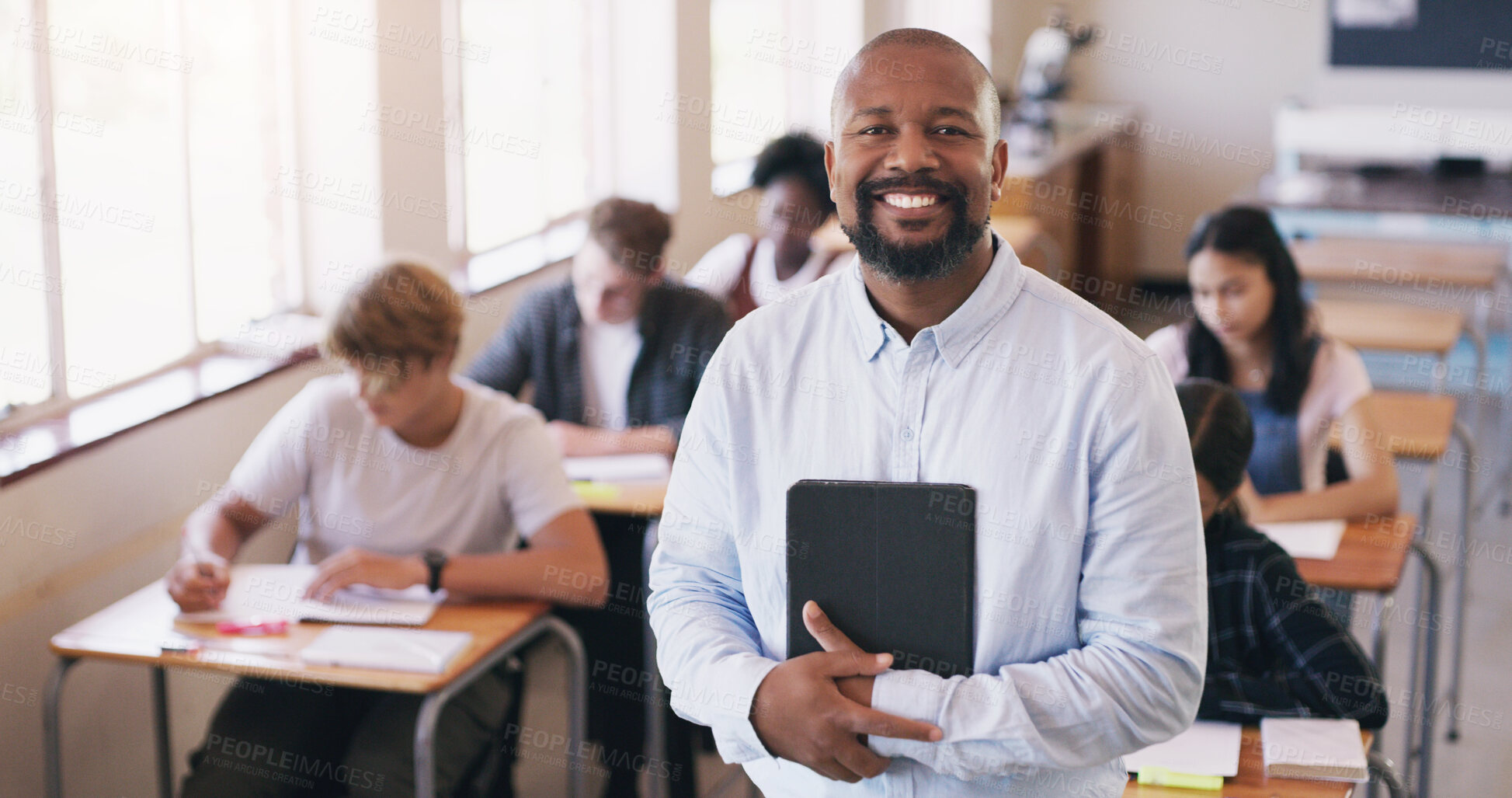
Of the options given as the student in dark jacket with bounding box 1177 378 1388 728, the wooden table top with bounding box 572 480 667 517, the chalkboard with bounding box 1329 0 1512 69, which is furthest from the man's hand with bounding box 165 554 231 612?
the chalkboard with bounding box 1329 0 1512 69

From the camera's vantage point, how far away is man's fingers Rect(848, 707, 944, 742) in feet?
4.46

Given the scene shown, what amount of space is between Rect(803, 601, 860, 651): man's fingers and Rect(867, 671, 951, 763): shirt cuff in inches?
1.8

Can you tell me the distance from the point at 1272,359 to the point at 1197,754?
58.6 inches

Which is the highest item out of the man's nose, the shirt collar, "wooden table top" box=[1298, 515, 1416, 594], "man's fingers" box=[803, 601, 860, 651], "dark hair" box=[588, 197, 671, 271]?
the man's nose

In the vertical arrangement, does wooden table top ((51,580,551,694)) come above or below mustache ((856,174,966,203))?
below

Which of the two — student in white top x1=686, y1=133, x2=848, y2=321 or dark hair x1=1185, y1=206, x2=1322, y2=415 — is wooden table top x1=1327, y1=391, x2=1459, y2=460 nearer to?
dark hair x1=1185, y1=206, x2=1322, y2=415

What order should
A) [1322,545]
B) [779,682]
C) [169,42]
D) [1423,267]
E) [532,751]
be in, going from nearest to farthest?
[779,682] → [1322,545] → [169,42] → [532,751] → [1423,267]

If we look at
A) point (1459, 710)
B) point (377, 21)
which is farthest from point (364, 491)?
point (1459, 710)

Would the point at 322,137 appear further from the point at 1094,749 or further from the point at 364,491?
the point at 1094,749

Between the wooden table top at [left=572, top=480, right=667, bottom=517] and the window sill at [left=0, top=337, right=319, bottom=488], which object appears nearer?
the window sill at [left=0, top=337, right=319, bottom=488]

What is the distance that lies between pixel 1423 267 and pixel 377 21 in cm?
387

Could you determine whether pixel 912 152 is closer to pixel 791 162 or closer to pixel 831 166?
pixel 831 166

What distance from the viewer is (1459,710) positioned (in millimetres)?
3875

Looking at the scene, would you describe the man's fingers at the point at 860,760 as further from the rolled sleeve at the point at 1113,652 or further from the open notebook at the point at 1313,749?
the open notebook at the point at 1313,749
